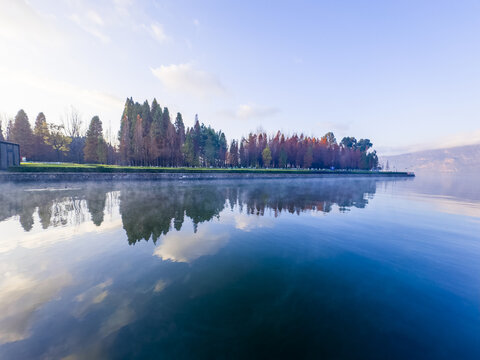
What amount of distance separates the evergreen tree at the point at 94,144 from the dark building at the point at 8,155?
66.5 ft

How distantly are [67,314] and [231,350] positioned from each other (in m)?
3.64

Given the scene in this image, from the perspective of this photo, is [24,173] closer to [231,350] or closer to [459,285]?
[231,350]

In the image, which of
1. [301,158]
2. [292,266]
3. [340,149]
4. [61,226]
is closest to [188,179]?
[61,226]

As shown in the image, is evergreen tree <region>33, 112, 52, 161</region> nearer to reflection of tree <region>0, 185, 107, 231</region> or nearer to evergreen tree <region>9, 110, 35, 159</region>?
evergreen tree <region>9, 110, 35, 159</region>

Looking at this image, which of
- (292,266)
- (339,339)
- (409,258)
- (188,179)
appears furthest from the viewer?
(188,179)

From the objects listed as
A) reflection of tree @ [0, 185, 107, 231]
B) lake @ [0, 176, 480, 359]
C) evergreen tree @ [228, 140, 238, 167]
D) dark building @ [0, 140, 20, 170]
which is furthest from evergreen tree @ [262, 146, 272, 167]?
dark building @ [0, 140, 20, 170]

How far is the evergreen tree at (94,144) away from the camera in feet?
156

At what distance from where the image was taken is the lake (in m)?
3.49

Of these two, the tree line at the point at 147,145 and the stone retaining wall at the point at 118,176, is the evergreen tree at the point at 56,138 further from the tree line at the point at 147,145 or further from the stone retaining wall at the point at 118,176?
the stone retaining wall at the point at 118,176

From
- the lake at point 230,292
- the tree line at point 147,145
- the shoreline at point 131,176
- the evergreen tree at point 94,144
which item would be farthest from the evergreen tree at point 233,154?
the lake at point 230,292

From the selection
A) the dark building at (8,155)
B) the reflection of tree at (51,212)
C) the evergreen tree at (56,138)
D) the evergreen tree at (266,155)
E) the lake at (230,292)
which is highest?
the evergreen tree at (56,138)

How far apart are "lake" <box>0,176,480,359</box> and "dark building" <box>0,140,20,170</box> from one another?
85.1ft

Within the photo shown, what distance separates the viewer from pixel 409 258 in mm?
7402

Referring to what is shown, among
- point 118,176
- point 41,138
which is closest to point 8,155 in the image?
point 118,176
